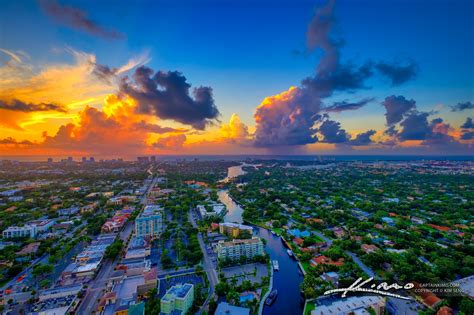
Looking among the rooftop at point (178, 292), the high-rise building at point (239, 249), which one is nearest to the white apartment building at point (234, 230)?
the high-rise building at point (239, 249)

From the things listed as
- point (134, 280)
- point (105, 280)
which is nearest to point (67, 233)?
point (105, 280)

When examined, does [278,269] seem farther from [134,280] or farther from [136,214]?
[136,214]

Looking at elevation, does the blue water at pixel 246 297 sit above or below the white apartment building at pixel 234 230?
below

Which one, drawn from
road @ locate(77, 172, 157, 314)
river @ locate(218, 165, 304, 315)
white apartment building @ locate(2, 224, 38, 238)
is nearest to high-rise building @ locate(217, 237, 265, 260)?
river @ locate(218, 165, 304, 315)

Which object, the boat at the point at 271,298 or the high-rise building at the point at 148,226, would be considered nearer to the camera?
the boat at the point at 271,298

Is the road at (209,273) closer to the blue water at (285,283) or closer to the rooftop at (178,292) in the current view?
the rooftop at (178,292)

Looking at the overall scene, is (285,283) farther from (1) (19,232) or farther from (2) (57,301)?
(1) (19,232)

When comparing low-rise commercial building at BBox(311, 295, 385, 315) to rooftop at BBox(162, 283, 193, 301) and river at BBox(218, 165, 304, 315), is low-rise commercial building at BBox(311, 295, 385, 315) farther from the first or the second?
rooftop at BBox(162, 283, 193, 301)

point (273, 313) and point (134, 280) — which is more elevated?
point (134, 280)

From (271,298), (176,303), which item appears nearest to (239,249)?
(271,298)
